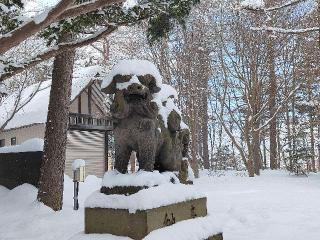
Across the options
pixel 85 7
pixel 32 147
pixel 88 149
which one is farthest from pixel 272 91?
pixel 85 7

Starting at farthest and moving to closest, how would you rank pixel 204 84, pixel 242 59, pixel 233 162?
pixel 233 162 < pixel 204 84 < pixel 242 59

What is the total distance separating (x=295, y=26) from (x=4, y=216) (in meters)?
15.5

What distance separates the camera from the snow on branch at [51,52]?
6570mm

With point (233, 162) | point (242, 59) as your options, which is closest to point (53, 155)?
point (242, 59)

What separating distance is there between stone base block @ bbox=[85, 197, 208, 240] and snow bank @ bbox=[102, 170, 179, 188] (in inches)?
12.9

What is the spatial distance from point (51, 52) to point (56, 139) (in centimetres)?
317

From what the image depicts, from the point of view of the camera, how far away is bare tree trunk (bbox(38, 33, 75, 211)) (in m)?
9.10

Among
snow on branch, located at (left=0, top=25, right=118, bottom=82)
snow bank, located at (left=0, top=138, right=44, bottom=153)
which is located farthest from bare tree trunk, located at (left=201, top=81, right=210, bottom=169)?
snow on branch, located at (left=0, top=25, right=118, bottom=82)

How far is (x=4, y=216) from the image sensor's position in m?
9.06

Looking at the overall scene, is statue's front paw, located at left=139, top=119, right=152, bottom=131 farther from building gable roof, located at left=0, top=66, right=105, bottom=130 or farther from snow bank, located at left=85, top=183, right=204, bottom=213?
building gable roof, located at left=0, top=66, right=105, bottom=130

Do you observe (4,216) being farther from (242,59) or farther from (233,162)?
(233,162)

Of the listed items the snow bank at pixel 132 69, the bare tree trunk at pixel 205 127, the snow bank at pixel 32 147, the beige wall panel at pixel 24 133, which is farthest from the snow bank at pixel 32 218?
the bare tree trunk at pixel 205 127

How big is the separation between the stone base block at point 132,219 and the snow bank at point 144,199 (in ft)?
0.17

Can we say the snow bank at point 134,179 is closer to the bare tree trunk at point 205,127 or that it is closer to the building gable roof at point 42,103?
the building gable roof at point 42,103
